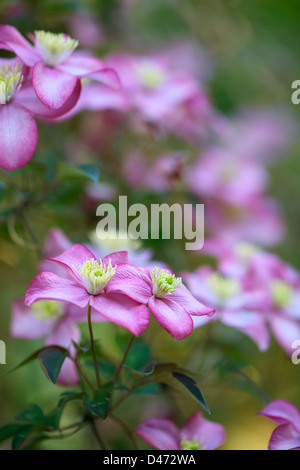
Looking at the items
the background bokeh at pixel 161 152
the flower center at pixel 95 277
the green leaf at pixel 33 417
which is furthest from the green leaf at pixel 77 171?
the green leaf at pixel 33 417

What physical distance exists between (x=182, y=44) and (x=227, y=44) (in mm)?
125

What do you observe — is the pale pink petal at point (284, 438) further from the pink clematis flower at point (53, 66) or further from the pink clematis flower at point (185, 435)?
the pink clematis flower at point (53, 66)

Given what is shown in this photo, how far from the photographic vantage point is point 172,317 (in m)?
0.44

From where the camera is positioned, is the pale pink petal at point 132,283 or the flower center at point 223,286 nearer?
the pale pink petal at point 132,283

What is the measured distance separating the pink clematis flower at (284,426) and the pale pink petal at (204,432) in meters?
0.05

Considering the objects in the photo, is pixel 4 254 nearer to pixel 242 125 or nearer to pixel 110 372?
pixel 110 372

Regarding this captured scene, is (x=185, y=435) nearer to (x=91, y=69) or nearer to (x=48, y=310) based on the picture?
(x=48, y=310)

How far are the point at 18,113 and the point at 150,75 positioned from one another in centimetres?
39

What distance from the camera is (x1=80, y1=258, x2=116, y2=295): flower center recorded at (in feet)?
1.48

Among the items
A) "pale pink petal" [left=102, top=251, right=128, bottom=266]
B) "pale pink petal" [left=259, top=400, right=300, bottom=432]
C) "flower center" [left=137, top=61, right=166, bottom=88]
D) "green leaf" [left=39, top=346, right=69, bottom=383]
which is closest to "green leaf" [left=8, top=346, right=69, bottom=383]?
"green leaf" [left=39, top=346, right=69, bottom=383]

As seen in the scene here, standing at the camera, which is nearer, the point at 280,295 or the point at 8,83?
the point at 8,83

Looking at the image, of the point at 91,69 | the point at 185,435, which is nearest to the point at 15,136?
the point at 91,69

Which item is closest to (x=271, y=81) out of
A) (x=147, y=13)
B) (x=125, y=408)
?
(x=147, y=13)

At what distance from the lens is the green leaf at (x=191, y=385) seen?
18.3 inches
